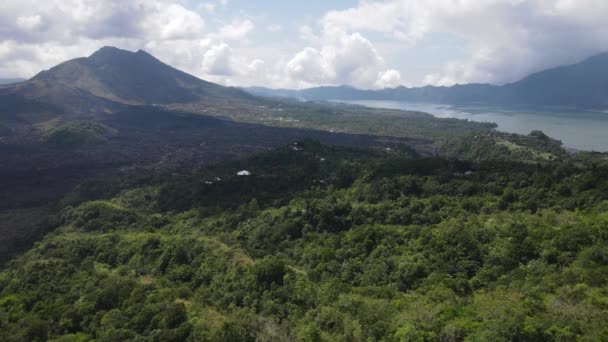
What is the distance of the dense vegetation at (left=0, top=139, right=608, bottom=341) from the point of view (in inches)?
720

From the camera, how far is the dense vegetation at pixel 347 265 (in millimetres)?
18281

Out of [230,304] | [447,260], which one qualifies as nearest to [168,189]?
[230,304]

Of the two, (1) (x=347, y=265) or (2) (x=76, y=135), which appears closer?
(1) (x=347, y=265)

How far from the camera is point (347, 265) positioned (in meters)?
32.3

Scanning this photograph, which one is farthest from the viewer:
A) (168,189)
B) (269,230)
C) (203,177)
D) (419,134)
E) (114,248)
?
(419,134)

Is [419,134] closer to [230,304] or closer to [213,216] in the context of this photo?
[213,216]

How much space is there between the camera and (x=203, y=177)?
69188 mm

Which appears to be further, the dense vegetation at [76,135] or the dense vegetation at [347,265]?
the dense vegetation at [76,135]

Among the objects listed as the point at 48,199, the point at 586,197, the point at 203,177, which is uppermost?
the point at 586,197

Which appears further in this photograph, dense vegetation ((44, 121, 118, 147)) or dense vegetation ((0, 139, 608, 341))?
dense vegetation ((44, 121, 118, 147))

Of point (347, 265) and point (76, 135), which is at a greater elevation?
point (76, 135)

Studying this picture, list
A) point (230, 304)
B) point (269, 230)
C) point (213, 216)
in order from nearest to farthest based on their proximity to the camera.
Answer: point (230, 304), point (269, 230), point (213, 216)

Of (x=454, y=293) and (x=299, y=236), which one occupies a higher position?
(x=454, y=293)

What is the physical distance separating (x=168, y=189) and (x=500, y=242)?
53.4 metres
